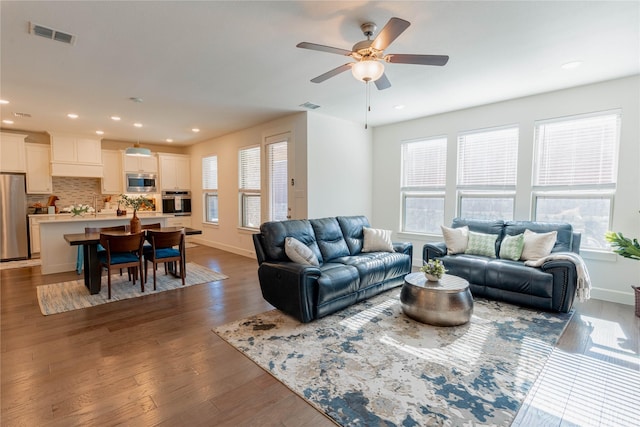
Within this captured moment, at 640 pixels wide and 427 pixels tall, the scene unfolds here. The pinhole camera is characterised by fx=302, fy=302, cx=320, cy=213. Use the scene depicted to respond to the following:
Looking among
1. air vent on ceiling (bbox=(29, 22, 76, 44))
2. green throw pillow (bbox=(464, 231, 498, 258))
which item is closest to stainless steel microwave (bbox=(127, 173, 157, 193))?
air vent on ceiling (bbox=(29, 22, 76, 44))

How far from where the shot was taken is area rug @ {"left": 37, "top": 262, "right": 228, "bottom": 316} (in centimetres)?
363

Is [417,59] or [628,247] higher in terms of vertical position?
[417,59]

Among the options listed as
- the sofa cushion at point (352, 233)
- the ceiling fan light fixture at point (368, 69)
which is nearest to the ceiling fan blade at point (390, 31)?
the ceiling fan light fixture at point (368, 69)

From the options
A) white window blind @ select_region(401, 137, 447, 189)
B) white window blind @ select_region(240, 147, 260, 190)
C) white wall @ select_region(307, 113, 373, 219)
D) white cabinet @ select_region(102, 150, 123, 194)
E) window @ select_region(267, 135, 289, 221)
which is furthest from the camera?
white cabinet @ select_region(102, 150, 123, 194)

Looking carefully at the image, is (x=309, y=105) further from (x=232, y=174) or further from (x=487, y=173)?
(x=487, y=173)

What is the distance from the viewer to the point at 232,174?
273 inches

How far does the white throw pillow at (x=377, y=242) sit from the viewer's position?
441 cm

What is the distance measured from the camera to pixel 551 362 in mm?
2420

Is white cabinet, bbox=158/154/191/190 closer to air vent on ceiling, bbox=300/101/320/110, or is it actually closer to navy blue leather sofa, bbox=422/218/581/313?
air vent on ceiling, bbox=300/101/320/110

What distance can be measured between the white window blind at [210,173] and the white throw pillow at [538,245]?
6.59 meters

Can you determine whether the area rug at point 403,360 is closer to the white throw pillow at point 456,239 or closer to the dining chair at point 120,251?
the white throw pillow at point 456,239

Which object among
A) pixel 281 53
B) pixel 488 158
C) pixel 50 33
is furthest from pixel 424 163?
pixel 50 33

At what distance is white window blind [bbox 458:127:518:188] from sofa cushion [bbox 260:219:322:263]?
293 cm

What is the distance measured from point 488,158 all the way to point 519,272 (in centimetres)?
210
